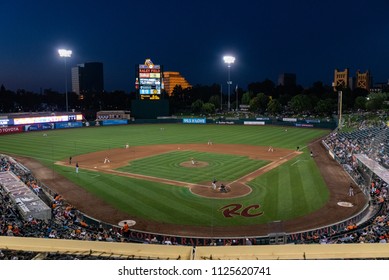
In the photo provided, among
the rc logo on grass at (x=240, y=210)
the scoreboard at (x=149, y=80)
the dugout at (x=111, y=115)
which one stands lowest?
the rc logo on grass at (x=240, y=210)

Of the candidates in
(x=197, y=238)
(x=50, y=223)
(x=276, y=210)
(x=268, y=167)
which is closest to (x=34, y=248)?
(x=197, y=238)

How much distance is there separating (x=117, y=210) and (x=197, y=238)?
6.88 meters

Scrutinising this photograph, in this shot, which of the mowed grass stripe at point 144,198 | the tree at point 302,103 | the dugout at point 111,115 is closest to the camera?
the mowed grass stripe at point 144,198

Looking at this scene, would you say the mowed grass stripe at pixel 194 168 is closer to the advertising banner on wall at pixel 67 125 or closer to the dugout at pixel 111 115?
the advertising banner on wall at pixel 67 125

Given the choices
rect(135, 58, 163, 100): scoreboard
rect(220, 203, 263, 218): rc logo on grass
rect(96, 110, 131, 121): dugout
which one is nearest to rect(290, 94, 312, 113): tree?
rect(135, 58, 163, 100): scoreboard

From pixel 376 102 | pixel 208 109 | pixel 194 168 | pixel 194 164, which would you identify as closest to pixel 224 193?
pixel 194 168

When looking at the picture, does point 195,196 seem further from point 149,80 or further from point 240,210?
point 149,80

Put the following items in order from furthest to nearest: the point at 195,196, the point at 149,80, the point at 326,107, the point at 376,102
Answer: the point at 326,107
the point at 376,102
the point at 149,80
the point at 195,196

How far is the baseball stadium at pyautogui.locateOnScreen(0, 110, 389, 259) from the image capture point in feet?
19.1

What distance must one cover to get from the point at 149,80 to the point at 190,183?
207 ft

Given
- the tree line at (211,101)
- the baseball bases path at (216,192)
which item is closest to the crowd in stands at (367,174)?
the baseball bases path at (216,192)

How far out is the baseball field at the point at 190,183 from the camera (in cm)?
2030

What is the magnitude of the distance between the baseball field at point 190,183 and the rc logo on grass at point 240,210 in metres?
0.06

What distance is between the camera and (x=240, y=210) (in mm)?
21516
